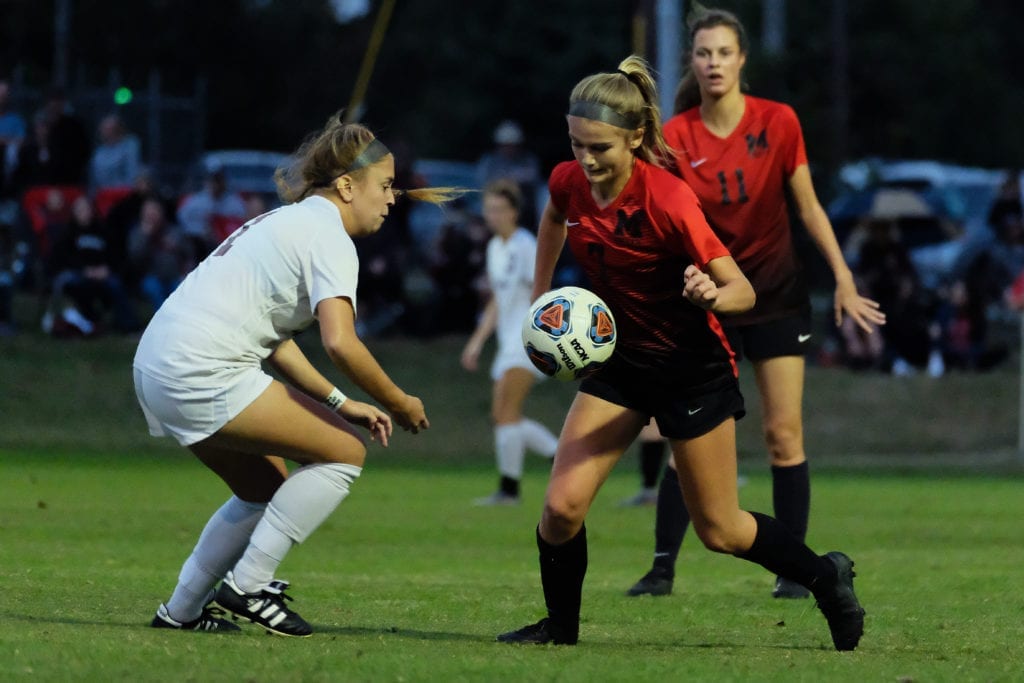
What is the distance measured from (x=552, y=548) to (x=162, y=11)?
44.3 metres

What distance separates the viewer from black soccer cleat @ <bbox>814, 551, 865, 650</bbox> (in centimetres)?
718

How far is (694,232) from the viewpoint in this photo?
679cm

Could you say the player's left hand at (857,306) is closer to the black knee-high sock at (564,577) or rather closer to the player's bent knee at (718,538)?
the player's bent knee at (718,538)

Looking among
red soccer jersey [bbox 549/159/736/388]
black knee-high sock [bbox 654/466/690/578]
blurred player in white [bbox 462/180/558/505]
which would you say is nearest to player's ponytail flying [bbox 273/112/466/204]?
red soccer jersey [bbox 549/159/736/388]

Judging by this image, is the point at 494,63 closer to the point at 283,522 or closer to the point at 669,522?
the point at 669,522

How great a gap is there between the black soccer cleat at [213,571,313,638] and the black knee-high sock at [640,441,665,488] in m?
6.67

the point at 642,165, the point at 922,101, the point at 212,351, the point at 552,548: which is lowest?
the point at 922,101

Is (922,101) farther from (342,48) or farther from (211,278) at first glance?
(211,278)

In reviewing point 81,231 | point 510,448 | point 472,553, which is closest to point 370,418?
point 472,553

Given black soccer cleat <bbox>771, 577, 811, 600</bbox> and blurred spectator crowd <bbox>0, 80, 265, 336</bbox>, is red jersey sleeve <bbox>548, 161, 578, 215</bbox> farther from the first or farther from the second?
blurred spectator crowd <bbox>0, 80, 265, 336</bbox>

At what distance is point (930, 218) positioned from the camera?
31.7m

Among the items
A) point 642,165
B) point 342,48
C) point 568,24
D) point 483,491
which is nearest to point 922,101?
point 568,24

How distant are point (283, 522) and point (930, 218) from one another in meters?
26.0

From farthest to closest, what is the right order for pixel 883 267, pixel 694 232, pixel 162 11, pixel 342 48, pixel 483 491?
pixel 342 48
pixel 162 11
pixel 883 267
pixel 483 491
pixel 694 232
